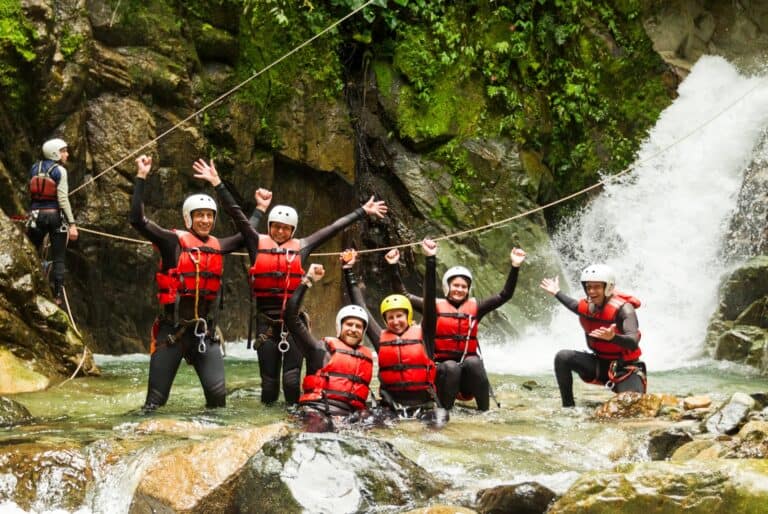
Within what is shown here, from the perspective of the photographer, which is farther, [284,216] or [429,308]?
[284,216]

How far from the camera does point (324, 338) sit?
7.61 meters

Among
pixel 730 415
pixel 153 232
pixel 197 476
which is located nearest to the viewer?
pixel 197 476

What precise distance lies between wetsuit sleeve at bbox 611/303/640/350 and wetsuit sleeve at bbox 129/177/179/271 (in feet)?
14.4

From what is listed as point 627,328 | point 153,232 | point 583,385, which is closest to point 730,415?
point 627,328

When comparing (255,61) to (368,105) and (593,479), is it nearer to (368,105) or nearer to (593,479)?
(368,105)

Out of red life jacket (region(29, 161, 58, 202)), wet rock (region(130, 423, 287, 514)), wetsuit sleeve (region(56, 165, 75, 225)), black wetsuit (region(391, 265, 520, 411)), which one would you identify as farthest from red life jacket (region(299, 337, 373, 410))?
red life jacket (region(29, 161, 58, 202))

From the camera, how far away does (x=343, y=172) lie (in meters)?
14.9

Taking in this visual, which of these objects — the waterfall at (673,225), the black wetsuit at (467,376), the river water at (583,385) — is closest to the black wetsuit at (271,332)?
the river water at (583,385)

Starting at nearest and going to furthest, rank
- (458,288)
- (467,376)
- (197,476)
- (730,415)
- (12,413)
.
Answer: (197,476) < (730,415) < (12,413) < (467,376) < (458,288)

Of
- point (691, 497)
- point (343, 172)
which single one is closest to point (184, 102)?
point (343, 172)

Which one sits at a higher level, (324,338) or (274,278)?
(274,278)

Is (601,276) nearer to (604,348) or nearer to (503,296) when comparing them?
(604,348)

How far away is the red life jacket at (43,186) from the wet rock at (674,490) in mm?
7949

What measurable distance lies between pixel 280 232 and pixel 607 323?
355 centimetres
